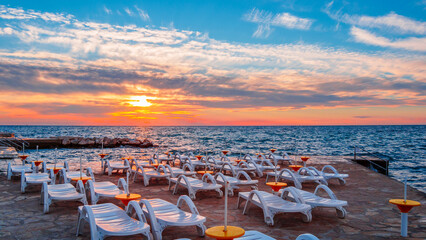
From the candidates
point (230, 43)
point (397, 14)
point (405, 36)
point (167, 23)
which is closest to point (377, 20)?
point (397, 14)

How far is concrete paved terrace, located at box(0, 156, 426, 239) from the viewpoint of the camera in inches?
192

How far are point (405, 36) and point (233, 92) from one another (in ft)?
56.3

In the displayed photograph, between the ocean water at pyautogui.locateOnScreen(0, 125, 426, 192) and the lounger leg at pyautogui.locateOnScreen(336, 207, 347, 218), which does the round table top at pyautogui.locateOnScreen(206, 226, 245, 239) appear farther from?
the ocean water at pyautogui.locateOnScreen(0, 125, 426, 192)

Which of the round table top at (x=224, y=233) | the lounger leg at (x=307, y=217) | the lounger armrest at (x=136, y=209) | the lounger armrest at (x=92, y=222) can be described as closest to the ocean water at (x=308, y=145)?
the lounger leg at (x=307, y=217)

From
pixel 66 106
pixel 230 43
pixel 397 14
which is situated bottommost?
pixel 66 106

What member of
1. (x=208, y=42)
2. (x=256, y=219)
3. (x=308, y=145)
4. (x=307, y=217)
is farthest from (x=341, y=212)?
(x=308, y=145)

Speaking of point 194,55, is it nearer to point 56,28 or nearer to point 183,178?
point 56,28

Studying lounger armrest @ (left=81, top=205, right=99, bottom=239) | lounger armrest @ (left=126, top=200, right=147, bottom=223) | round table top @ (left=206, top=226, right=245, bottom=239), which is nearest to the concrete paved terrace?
lounger armrest @ (left=126, top=200, right=147, bottom=223)

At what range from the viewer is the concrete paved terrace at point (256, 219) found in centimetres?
489

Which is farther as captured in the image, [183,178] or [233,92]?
[233,92]

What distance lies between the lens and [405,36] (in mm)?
15289

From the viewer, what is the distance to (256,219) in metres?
5.77

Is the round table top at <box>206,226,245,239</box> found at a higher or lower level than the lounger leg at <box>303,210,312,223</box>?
higher

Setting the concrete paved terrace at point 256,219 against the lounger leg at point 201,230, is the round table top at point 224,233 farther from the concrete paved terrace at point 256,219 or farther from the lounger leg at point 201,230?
the concrete paved terrace at point 256,219
